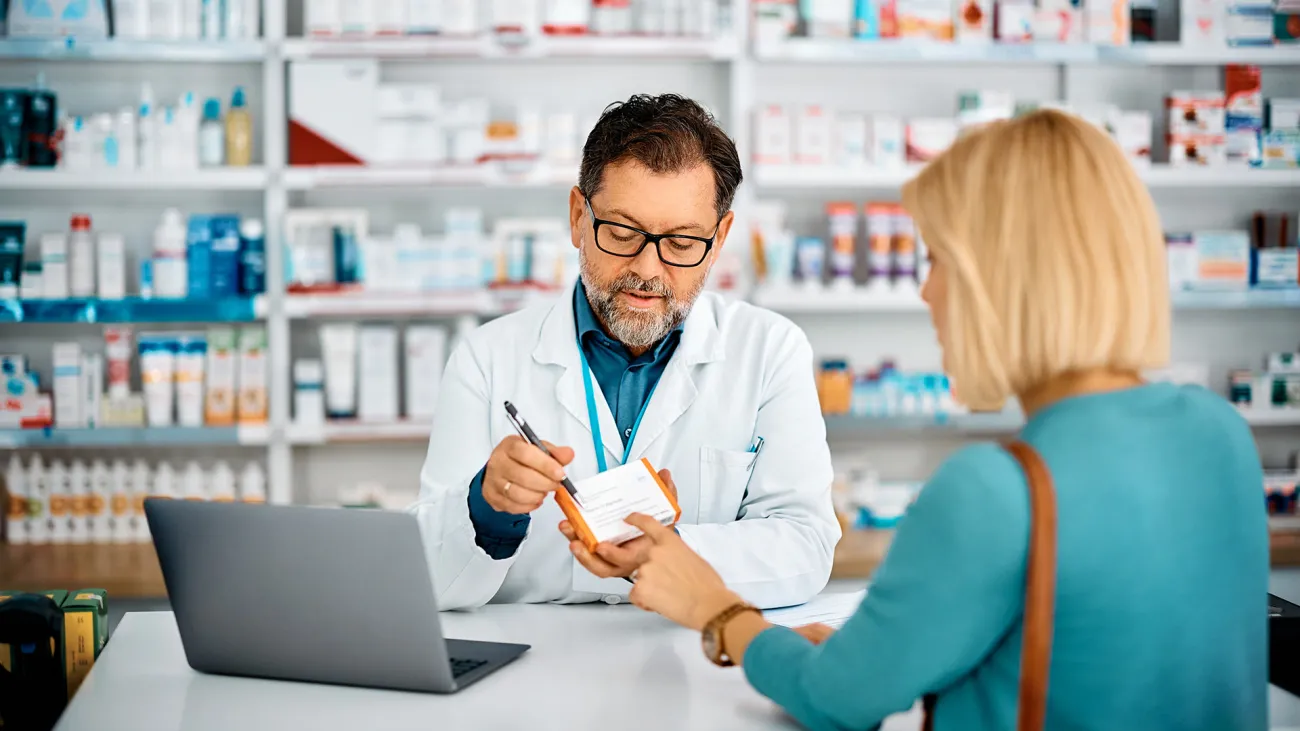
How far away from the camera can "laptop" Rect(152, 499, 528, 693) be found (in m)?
1.27

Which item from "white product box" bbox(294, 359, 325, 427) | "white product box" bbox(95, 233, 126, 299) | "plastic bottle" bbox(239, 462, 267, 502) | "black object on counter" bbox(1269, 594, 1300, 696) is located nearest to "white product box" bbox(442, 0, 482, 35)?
"white product box" bbox(294, 359, 325, 427)

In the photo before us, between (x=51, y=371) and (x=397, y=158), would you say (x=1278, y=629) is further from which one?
(x=51, y=371)

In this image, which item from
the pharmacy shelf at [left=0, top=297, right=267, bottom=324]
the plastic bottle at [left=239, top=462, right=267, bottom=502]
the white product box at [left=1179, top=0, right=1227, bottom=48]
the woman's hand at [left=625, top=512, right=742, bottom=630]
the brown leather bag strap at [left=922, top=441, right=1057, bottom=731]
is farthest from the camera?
the white product box at [left=1179, top=0, right=1227, bottom=48]

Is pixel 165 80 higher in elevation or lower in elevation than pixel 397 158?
higher

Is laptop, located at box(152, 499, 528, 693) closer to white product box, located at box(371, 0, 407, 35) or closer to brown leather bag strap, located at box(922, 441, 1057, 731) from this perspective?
brown leather bag strap, located at box(922, 441, 1057, 731)

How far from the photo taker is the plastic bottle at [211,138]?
3682 mm

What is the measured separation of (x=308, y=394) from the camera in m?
3.71

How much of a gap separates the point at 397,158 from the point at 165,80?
96 centimetres

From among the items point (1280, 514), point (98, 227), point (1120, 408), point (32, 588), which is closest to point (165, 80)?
point (98, 227)

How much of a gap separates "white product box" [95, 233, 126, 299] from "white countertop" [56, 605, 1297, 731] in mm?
2402

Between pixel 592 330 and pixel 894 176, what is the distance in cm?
201

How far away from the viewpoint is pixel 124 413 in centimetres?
369

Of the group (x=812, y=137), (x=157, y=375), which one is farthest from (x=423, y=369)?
(x=812, y=137)

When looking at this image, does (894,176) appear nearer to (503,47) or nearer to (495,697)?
(503,47)
